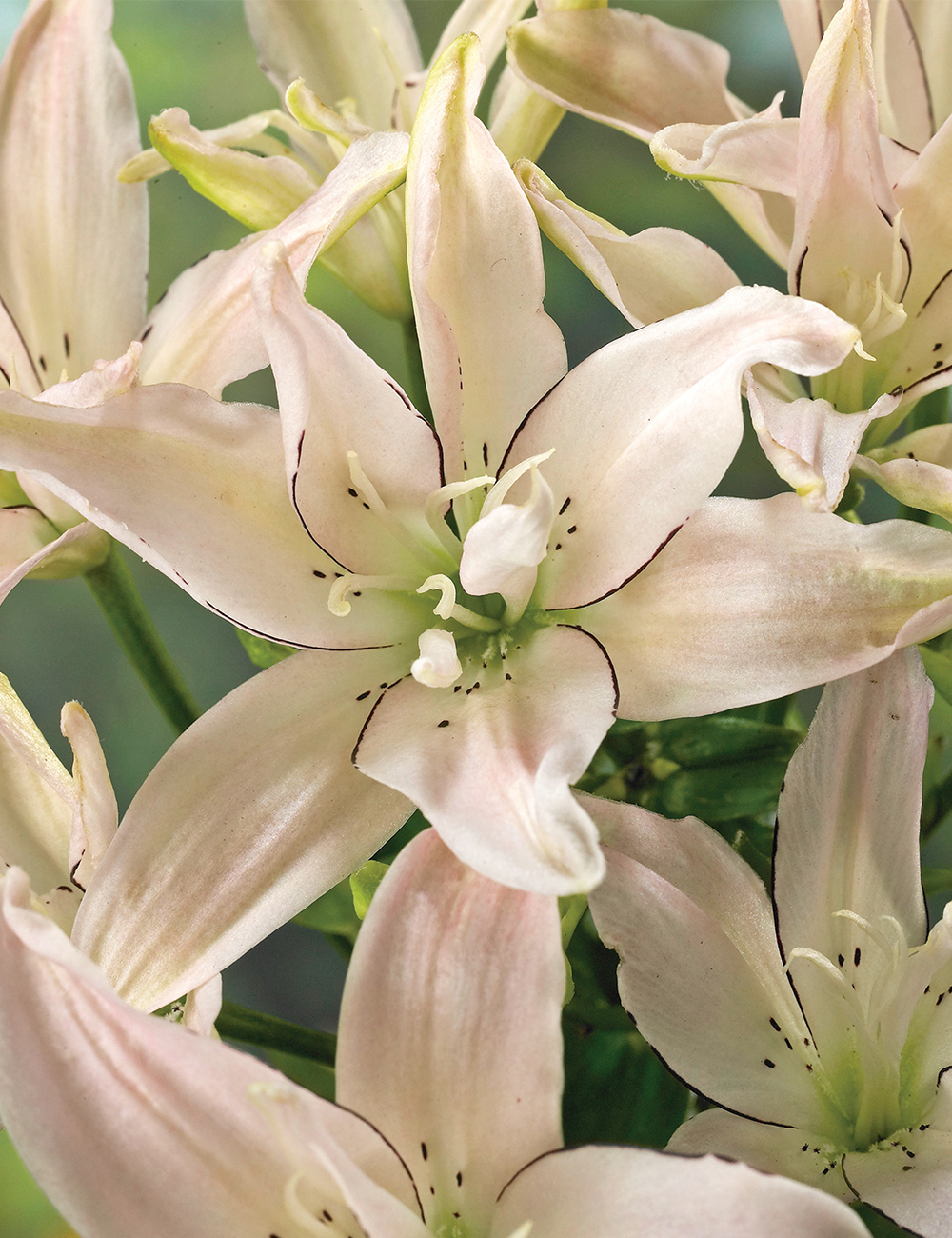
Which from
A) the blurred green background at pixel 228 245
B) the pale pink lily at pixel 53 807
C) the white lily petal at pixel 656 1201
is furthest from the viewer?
the blurred green background at pixel 228 245

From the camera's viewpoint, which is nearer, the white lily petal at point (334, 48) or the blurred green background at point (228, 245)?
the white lily petal at point (334, 48)

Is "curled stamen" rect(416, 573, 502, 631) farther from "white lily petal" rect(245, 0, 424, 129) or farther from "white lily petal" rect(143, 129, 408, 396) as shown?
"white lily petal" rect(245, 0, 424, 129)

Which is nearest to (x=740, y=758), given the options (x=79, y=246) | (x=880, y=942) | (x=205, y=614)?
(x=880, y=942)

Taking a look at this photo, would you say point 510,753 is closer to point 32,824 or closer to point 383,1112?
point 383,1112

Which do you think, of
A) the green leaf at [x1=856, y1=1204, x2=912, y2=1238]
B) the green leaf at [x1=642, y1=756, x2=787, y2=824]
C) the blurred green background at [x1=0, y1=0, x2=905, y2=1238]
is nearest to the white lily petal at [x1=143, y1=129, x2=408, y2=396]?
the green leaf at [x1=642, y1=756, x2=787, y2=824]

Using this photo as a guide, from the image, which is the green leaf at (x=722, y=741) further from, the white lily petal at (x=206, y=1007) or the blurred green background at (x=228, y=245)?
the blurred green background at (x=228, y=245)

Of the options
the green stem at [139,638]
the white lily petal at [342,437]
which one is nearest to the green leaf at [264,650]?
the green stem at [139,638]

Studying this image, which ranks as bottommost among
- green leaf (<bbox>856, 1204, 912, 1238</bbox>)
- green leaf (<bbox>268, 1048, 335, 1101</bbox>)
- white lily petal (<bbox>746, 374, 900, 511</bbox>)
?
green leaf (<bbox>268, 1048, 335, 1101</bbox>)
